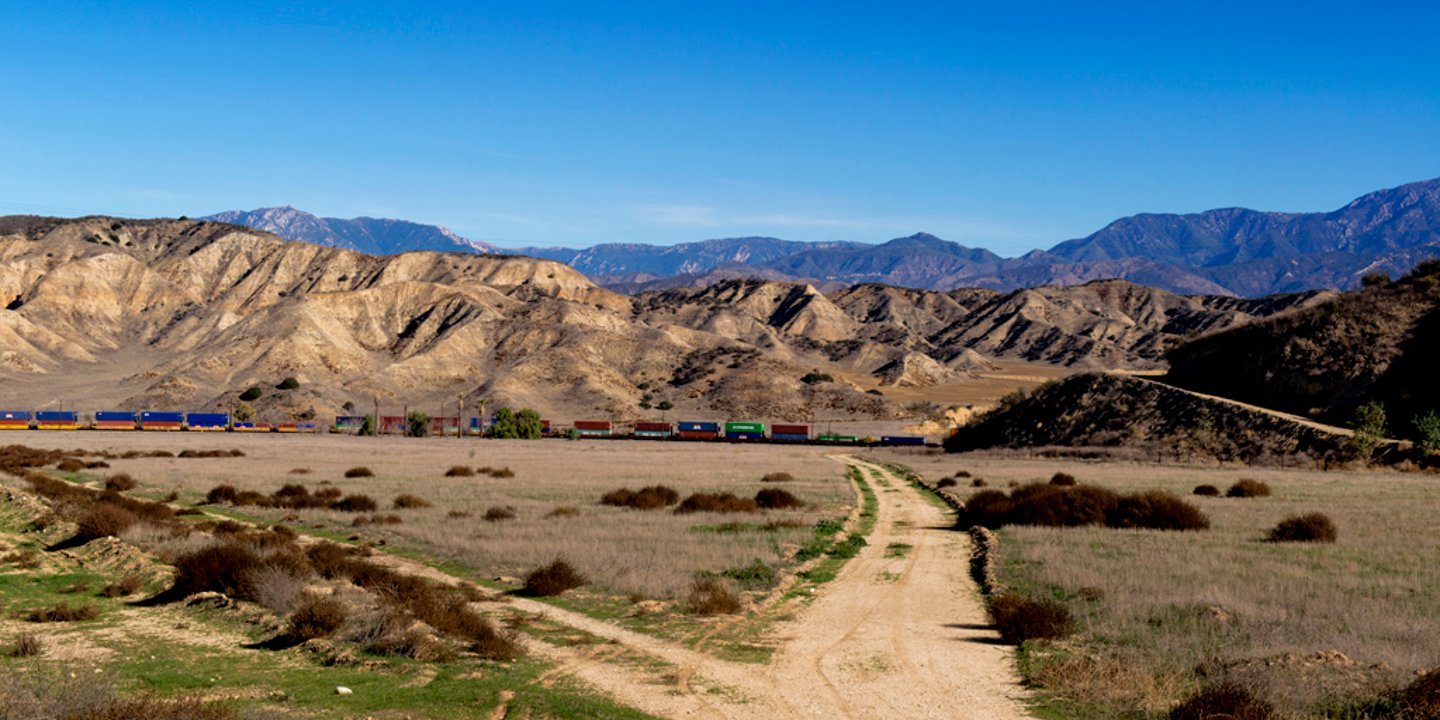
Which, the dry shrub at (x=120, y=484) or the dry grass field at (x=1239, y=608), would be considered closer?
the dry grass field at (x=1239, y=608)

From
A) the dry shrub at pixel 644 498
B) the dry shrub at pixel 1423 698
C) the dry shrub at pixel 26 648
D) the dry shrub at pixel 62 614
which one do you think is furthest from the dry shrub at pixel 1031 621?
the dry shrub at pixel 644 498

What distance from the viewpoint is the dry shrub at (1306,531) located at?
2608cm

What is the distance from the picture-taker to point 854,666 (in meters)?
14.8

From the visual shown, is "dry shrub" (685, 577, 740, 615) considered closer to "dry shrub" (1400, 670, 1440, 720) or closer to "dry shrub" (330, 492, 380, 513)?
"dry shrub" (1400, 670, 1440, 720)

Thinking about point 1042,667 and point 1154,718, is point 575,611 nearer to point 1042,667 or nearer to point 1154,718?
point 1042,667

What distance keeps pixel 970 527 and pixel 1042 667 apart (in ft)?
60.9

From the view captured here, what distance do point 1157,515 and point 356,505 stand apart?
28.0m

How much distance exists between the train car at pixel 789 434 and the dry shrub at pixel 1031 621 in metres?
92.2

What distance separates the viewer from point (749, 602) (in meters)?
19.8

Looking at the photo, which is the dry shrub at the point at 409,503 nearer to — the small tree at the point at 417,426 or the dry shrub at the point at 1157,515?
the dry shrub at the point at 1157,515

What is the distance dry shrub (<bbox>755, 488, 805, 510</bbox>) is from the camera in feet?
127

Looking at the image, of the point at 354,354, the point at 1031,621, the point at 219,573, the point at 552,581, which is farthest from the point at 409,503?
the point at 354,354

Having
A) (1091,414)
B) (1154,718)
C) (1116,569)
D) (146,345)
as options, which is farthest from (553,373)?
(1154,718)

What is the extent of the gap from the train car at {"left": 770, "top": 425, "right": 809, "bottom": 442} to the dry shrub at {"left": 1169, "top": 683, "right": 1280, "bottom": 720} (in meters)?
98.1
